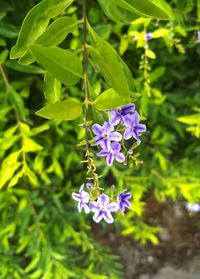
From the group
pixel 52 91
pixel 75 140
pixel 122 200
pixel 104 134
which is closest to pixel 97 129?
pixel 104 134

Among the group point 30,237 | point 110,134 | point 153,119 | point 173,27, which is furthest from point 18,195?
point 110,134

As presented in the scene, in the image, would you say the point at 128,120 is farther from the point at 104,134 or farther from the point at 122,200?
the point at 122,200

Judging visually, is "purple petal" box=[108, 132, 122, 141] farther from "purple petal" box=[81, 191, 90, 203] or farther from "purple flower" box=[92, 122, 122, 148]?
"purple petal" box=[81, 191, 90, 203]

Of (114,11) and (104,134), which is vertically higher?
(114,11)

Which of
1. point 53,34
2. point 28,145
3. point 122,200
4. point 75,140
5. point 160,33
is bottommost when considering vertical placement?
point 75,140

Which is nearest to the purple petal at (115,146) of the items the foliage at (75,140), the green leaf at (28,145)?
the foliage at (75,140)

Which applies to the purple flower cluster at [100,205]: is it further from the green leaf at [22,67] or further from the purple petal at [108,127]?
the green leaf at [22,67]

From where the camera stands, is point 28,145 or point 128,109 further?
point 28,145
